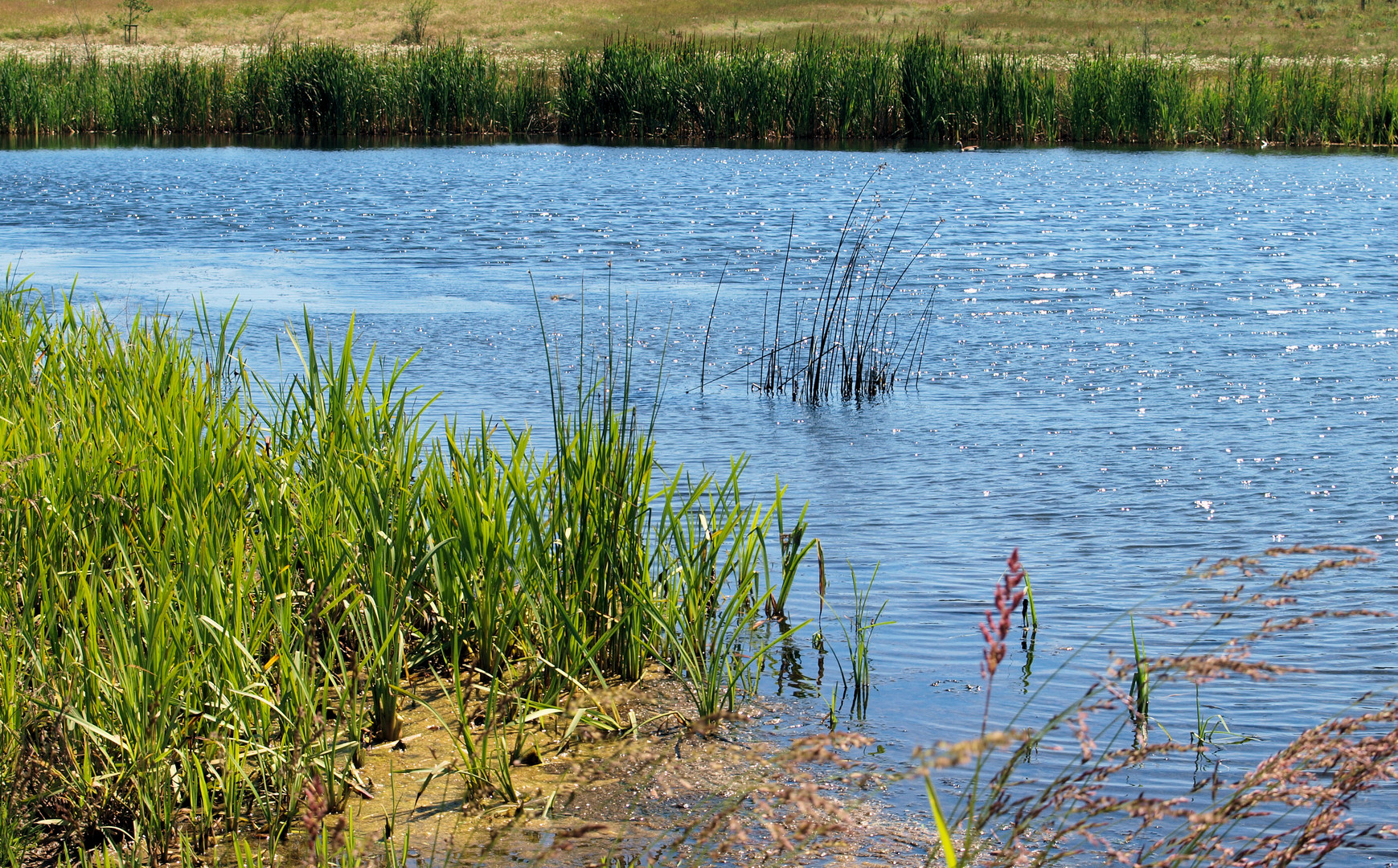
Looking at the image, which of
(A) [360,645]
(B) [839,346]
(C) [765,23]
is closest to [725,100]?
(B) [839,346]

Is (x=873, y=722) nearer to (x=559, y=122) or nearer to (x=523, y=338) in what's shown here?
(x=523, y=338)

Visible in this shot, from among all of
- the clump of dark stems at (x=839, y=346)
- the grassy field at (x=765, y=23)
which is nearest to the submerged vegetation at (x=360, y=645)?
the clump of dark stems at (x=839, y=346)

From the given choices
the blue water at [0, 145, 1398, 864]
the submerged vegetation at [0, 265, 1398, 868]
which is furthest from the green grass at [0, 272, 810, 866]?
the blue water at [0, 145, 1398, 864]

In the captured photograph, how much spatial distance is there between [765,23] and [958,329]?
56168mm

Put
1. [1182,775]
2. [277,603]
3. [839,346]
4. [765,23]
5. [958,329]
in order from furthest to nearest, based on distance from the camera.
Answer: [765,23] → [958,329] → [839,346] → [1182,775] → [277,603]

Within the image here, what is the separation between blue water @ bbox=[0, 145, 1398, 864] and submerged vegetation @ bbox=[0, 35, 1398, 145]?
3.29 m

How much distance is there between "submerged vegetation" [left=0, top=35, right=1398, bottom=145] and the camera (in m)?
23.7

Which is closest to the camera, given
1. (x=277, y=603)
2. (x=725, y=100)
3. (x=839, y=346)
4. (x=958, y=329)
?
(x=277, y=603)

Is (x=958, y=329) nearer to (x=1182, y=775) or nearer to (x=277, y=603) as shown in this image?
(x=1182, y=775)

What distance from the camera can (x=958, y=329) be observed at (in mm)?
9602

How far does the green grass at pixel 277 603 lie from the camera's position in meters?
2.60

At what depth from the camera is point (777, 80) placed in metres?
25.2

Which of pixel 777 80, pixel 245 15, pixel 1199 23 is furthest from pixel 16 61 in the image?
pixel 1199 23

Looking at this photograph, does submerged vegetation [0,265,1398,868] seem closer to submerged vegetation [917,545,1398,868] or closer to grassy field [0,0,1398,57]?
submerged vegetation [917,545,1398,868]
